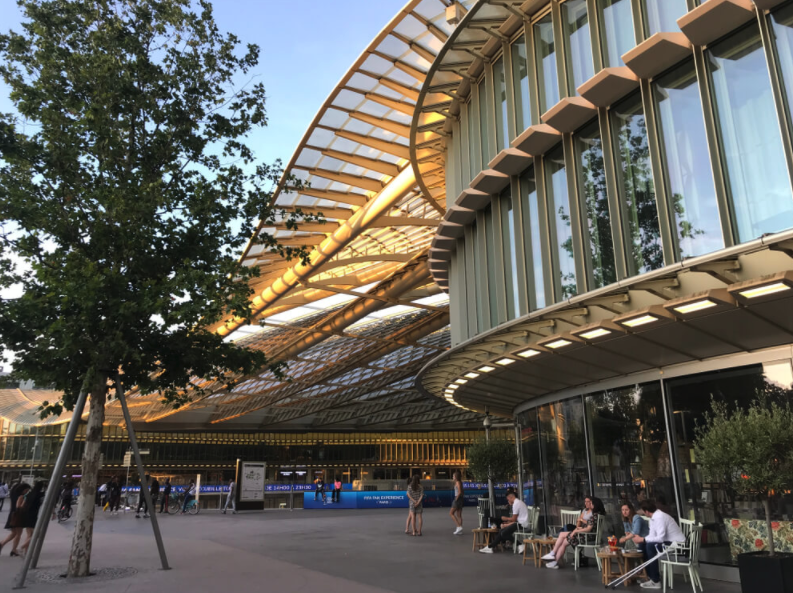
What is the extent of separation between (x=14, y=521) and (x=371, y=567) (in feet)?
25.6

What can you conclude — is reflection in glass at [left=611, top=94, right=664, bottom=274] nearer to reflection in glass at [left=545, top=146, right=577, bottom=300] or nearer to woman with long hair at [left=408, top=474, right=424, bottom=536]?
reflection in glass at [left=545, top=146, right=577, bottom=300]

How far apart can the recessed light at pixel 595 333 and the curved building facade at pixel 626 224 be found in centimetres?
6

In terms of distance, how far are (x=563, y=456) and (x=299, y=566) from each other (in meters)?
6.61

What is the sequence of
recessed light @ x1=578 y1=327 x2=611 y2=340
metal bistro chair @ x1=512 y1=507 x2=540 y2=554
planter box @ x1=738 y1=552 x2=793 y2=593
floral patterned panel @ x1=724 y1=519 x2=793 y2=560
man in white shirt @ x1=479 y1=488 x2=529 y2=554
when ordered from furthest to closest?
man in white shirt @ x1=479 y1=488 x2=529 y2=554 < metal bistro chair @ x1=512 y1=507 x2=540 y2=554 < recessed light @ x1=578 y1=327 x2=611 y2=340 < floral patterned panel @ x1=724 y1=519 x2=793 y2=560 < planter box @ x1=738 y1=552 x2=793 y2=593

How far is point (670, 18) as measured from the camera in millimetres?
9133

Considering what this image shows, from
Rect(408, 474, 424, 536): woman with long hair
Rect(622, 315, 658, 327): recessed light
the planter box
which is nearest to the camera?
the planter box

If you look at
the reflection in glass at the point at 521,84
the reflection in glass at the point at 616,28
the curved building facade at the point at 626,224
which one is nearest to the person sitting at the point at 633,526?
the curved building facade at the point at 626,224

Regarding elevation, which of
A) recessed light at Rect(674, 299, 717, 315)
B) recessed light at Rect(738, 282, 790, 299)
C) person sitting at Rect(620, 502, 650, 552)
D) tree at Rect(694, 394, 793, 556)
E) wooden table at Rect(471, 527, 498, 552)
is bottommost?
wooden table at Rect(471, 527, 498, 552)

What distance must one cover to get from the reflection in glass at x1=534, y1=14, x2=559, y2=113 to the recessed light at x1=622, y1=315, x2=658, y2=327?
14.7 ft

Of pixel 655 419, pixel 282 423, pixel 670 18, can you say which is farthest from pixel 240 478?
pixel 282 423

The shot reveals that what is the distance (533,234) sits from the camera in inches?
479

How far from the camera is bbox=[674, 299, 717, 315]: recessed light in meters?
8.05

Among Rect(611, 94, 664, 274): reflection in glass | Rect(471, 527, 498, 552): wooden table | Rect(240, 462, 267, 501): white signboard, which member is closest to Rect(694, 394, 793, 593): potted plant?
Rect(611, 94, 664, 274): reflection in glass

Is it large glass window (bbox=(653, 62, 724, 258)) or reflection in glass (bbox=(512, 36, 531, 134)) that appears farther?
reflection in glass (bbox=(512, 36, 531, 134))
